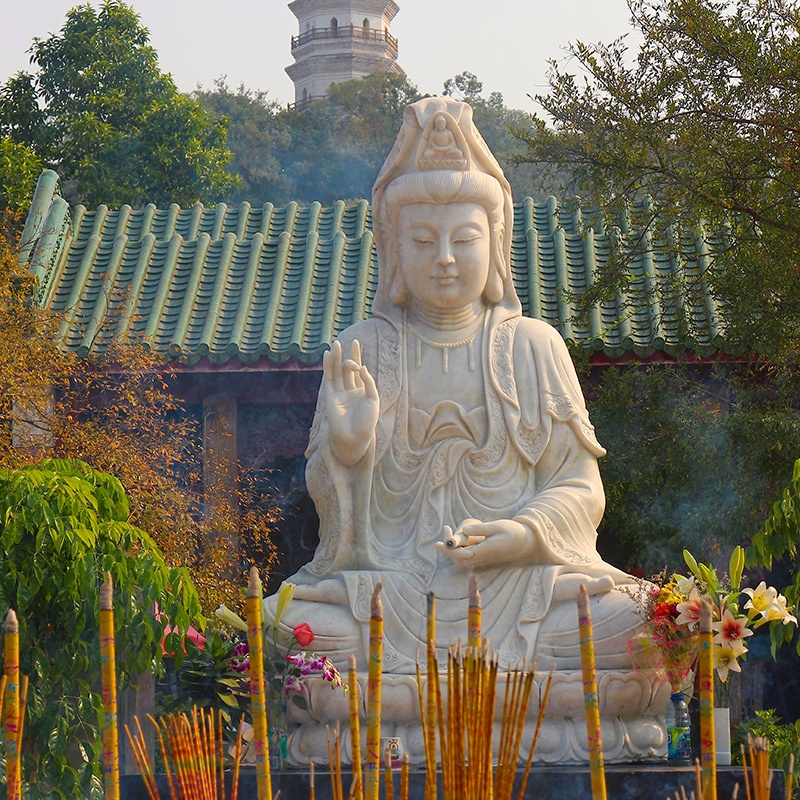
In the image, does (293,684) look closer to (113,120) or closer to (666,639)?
(666,639)

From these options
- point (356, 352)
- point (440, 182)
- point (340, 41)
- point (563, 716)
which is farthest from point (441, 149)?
point (340, 41)

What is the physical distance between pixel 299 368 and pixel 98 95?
16.8 feet

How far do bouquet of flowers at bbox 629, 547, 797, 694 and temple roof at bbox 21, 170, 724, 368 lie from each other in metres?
3.79

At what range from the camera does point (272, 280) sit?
10.2m

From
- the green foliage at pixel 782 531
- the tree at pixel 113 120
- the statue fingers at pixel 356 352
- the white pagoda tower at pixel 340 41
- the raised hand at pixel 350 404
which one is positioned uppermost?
the white pagoda tower at pixel 340 41

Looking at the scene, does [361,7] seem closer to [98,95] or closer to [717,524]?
[98,95]

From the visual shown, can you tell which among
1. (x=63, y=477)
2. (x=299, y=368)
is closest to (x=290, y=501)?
(x=299, y=368)

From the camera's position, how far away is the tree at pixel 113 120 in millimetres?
13180

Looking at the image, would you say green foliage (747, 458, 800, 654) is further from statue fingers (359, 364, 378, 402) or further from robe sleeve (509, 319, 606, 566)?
statue fingers (359, 364, 378, 402)

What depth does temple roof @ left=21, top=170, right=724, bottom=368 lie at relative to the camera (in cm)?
939

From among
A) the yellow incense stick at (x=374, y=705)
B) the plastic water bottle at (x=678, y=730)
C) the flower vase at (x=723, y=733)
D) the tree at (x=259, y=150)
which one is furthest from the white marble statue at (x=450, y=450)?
the tree at (x=259, y=150)

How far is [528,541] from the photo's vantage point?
5.68 metres

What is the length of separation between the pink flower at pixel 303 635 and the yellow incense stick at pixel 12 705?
2680 millimetres

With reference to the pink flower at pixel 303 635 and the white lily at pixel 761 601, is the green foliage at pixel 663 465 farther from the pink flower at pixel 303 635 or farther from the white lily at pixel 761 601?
the pink flower at pixel 303 635
